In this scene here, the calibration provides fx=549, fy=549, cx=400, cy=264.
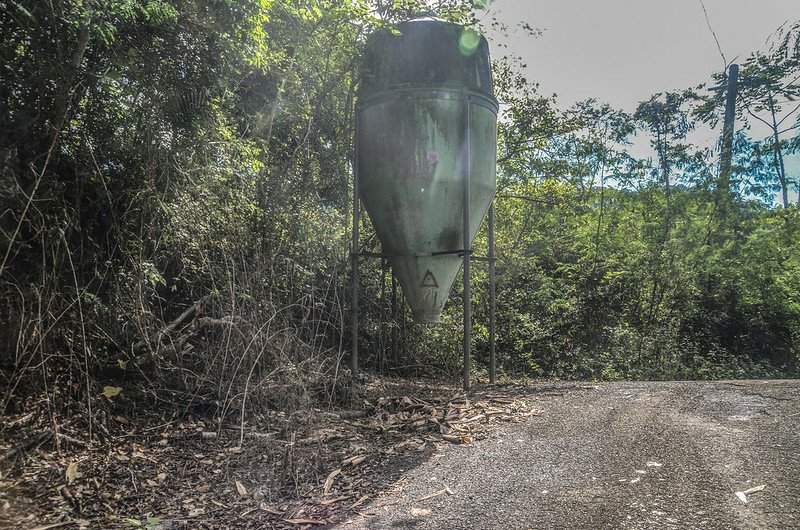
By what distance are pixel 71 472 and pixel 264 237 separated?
3.19 meters

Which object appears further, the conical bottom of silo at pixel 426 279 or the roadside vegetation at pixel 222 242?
the conical bottom of silo at pixel 426 279

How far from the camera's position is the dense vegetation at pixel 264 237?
4449mm

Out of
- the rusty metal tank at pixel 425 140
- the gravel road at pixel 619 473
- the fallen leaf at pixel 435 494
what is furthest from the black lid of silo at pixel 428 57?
the fallen leaf at pixel 435 494

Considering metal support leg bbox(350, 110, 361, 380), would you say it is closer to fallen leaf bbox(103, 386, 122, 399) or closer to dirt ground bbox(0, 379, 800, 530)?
dirt ground bbox(0, 379, 800, 530)

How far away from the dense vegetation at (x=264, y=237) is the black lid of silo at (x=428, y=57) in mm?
513

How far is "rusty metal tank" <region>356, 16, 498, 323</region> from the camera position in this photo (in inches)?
252

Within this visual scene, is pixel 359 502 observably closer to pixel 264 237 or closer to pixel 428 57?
pixel 264 237

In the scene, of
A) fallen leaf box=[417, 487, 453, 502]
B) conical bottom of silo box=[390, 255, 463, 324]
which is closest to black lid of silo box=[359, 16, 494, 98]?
conical bottom of silo box=[390, 255, 463, 324]

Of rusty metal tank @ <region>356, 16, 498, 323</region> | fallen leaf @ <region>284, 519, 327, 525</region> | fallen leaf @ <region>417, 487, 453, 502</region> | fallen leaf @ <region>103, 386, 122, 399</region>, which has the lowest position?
fallen leaf @ <region>284, 519, 327, 525</region>

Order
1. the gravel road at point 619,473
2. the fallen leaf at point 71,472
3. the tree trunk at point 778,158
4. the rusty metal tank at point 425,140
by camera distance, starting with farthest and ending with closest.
A: 1. the tree trunk at point 778,158
2. the rusty metal tank at point 425,140
3. the fallen leaf at point 71,472
4. the gravel road at point 619,473

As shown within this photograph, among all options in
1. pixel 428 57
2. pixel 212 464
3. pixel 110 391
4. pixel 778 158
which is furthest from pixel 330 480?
pixel 778 158

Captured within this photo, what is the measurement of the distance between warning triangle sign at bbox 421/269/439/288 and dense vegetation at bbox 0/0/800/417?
3.68ft

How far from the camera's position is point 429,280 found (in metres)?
6.79

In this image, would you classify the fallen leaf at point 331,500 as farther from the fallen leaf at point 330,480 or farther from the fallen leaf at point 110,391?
the fallen leaf at point 110,391
